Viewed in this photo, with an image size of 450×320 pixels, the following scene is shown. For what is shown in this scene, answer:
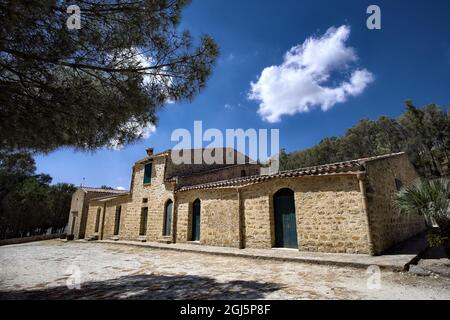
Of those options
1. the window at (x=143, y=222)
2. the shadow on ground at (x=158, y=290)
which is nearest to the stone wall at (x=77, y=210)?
→ the window at (x=143, y=222)

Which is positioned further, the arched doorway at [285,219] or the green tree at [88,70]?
the arched doorway at [285,219]

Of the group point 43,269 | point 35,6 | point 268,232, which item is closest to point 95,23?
point 35,6

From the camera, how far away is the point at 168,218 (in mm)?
15727

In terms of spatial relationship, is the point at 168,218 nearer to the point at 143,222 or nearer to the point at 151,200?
the point at 151,200

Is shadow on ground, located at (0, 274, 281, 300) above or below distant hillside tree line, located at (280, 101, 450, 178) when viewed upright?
below

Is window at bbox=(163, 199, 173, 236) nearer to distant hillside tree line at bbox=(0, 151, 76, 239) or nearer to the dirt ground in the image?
the dirt ground

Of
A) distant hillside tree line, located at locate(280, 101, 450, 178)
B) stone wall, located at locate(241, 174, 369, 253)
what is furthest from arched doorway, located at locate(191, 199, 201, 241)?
distant hillside tree line, located at locate(280, 101, 450, 178)

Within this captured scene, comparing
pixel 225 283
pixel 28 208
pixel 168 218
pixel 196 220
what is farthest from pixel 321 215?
pixel 28 208

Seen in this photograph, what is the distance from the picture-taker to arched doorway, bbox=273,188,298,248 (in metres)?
9.95

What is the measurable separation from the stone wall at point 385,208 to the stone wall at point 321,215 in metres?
0.40

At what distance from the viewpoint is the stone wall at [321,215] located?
8.16 m

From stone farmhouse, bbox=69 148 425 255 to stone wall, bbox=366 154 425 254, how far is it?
3cm

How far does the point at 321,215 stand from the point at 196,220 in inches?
296

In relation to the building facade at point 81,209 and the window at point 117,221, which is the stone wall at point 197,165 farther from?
the building facade at point 81,209
